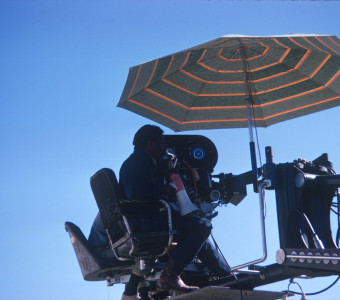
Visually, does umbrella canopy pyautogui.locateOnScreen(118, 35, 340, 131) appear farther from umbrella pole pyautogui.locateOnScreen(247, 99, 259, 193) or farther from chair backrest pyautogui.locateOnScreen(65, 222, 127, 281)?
chair backrest pyautogui.locateOnScreen(65, 222, 127, 281)

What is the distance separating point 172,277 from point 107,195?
848mm

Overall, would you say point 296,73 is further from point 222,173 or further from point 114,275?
point 114,275

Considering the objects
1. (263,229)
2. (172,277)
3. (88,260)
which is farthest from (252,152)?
(88,260)

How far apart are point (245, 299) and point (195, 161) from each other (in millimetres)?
1392

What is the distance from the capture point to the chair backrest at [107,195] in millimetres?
5133

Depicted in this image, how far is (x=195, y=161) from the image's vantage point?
609 centimetres

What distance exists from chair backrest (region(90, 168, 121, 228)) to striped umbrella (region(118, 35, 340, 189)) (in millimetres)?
1256

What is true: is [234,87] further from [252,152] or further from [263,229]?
[263,229]

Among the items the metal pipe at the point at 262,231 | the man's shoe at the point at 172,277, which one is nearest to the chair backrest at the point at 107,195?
the man's shoe at the point at 172,277

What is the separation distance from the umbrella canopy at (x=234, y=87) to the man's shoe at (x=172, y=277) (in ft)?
5.96

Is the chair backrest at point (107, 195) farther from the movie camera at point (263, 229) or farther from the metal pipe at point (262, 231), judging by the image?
the metal pipe at point (262, 231)

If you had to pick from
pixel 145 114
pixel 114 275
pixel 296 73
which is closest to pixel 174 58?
pixel 145 114

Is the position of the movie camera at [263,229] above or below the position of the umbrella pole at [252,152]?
below

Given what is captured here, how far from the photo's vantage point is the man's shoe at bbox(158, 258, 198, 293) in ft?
17.0
